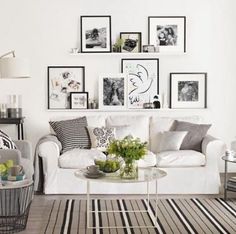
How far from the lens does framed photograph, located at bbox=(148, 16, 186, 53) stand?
7.35 m

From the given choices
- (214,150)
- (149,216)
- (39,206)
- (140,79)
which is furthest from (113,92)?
(149,216)

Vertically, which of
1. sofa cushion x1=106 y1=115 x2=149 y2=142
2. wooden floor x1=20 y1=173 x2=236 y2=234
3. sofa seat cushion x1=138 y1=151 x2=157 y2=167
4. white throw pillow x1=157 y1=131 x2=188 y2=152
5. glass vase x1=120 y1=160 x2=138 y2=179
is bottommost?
wooden floor x1=20 y1=173 x2=236 y2=234

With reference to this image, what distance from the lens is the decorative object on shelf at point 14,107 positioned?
7.13m

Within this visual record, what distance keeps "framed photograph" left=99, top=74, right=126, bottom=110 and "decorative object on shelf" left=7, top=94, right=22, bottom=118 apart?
1151mm

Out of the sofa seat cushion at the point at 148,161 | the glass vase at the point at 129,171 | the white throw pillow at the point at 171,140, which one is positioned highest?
the white throw pillow at the point at 171,140

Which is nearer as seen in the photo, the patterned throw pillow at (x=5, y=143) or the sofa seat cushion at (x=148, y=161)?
the patterned throw pillow at (x=5, y=143)

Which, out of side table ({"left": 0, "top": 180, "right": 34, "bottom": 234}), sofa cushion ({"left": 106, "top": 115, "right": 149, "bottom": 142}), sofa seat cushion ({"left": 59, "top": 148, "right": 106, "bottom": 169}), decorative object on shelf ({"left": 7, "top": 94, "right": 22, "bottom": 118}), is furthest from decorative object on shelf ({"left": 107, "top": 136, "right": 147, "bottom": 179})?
decorative object on shelf ({"left": 7, "top": 94, "right": 22, "bottom": 118})

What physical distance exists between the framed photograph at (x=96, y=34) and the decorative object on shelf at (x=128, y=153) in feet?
8.71

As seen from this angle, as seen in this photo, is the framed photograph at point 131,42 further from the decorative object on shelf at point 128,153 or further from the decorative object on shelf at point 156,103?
the decorative object on shelf at point 128,153

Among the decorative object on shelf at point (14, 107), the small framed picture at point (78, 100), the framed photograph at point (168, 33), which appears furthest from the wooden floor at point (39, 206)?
the framed photograph at point (168, 33)

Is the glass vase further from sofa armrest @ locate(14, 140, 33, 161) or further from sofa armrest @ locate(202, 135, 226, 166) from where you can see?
sofa armrest @ locate(202, 135, 226, 166)

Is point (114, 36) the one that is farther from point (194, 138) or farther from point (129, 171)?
point (129, 171)

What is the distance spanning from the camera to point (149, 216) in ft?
17.0

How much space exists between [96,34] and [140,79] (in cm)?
88
